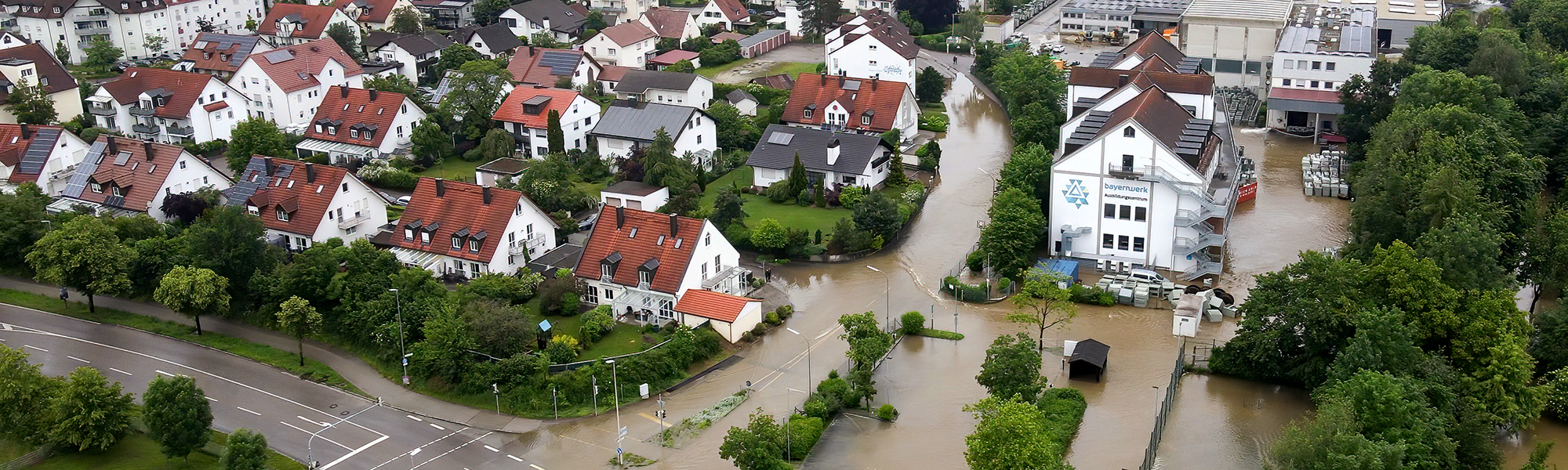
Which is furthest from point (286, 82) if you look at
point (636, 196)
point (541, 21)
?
point (636, 196)

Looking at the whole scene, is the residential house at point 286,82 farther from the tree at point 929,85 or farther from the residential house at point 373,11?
the tree at point 929,85

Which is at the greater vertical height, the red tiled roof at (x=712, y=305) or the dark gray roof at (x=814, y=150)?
the dark gray roof at (x=814, y=150)

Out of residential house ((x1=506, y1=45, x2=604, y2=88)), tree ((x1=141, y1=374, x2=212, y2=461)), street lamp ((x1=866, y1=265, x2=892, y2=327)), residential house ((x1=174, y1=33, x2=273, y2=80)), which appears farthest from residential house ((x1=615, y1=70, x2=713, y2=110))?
tree ((x1=141, y1=374, x2=212, y2=461))

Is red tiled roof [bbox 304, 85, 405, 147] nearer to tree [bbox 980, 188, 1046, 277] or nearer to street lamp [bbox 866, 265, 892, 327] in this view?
street lamp [bbox 866, 265, 892, 327]

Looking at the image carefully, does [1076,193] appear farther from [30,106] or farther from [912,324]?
[30,106]

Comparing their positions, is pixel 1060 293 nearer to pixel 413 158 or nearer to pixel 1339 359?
pixel 1339 359

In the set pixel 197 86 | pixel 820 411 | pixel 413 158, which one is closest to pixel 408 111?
pixel 413 158

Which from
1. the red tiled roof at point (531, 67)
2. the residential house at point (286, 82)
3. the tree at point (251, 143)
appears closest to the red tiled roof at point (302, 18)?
the residential house at point (286, 82)
